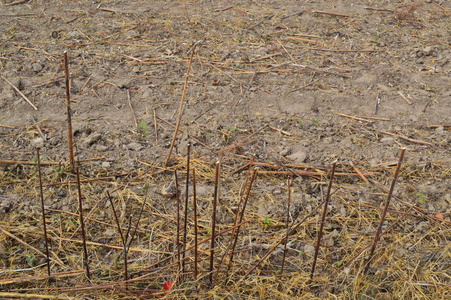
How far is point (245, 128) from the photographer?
3537mm

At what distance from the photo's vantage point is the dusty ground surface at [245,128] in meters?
2.55

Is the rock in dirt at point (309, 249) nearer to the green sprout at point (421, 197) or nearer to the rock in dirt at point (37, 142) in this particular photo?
the green sprout at point (421, 197)

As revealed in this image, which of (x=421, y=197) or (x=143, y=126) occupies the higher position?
(x=143, y=126)

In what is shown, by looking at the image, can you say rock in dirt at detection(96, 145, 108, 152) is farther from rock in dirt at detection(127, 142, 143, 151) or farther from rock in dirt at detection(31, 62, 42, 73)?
rock in dirt at detection(31, 62, 42, 73)

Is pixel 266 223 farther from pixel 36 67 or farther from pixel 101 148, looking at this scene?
pixel 36 67

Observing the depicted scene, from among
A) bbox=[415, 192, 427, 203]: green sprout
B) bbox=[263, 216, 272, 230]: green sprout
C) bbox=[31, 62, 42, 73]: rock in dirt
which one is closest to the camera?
bbox=[263, 216, 272, 230]: green sprout

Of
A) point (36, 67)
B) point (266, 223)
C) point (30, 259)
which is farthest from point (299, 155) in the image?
point (36, 67)

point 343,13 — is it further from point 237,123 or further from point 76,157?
point 76,157

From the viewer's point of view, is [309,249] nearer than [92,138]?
Yes

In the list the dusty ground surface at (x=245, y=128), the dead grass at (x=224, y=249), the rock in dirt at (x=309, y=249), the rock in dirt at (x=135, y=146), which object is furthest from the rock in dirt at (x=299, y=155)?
the rock in dirt at (x=135, y=146)

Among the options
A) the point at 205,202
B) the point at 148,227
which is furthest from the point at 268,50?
the point at 148,227

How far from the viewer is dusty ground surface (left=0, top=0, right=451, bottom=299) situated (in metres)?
2.55

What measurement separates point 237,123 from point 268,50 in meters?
1.30

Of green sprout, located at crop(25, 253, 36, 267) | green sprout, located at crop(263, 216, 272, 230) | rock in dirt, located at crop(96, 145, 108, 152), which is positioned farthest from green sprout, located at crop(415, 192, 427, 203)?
green sprout, located at crop(25, 253, 36, 267)
